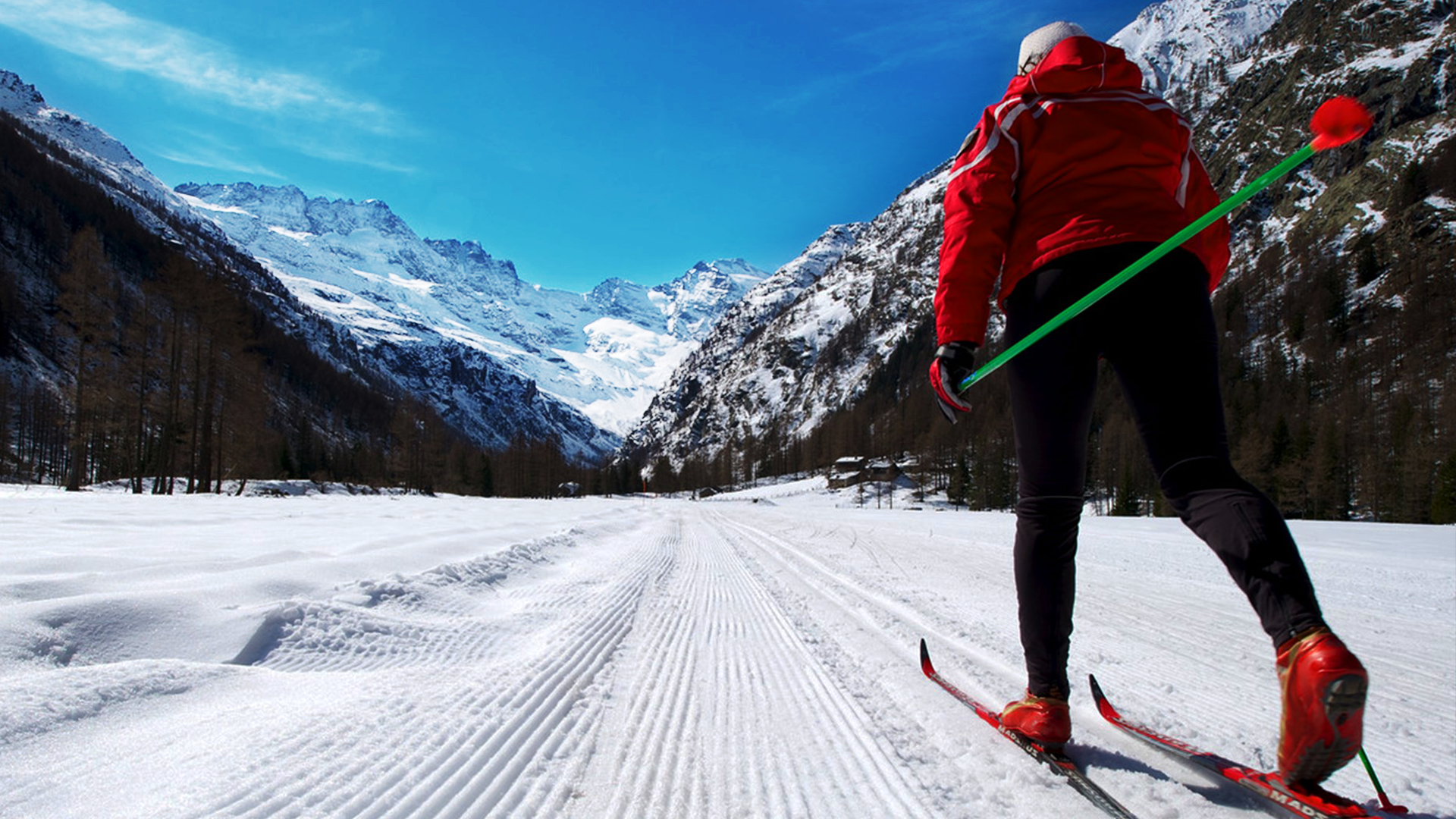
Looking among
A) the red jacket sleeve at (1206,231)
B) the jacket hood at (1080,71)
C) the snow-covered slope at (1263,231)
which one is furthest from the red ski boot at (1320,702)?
the snow-covered slope at (1263,231)

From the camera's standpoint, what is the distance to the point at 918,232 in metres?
182

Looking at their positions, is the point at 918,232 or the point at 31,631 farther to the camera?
the point at 918,232

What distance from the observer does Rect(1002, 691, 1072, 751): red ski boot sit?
1.63 meters

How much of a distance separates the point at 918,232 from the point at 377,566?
641ft

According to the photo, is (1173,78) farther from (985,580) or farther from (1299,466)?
(985,580)

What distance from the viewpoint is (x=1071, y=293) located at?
1642mm

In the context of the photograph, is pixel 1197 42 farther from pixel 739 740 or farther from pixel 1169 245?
pixel 739 740

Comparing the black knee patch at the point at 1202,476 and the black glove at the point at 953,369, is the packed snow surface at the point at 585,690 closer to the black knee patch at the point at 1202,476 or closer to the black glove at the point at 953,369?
the black knee patch at the point at 1202,476

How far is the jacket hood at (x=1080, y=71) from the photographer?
177 cm

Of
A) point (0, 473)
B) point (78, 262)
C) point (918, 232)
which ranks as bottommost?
point (0, 473)

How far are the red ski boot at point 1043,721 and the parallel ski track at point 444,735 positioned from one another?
4.12ft

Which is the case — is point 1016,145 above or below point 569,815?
above

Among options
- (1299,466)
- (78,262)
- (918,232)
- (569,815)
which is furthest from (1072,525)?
(918,232)

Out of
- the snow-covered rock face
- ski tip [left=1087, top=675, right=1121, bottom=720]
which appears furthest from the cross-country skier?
the snow-covered rock face
